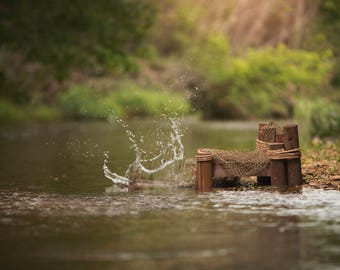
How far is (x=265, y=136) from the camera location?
14.5 m

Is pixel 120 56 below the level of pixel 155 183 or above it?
above

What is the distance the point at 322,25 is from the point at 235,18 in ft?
16.2

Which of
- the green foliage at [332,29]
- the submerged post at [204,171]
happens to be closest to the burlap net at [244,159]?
the submerged post at [204,171]

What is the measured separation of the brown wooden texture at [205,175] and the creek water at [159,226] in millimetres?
226

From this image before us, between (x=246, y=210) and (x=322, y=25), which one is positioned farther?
(x=322, y=25)

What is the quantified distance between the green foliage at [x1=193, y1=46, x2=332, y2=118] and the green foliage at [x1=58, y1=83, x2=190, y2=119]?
2.72 meters

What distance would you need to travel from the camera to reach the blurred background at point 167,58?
34.4 meters

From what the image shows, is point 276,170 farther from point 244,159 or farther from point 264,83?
point 264,83

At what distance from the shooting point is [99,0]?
35500mm

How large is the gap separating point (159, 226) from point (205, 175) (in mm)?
3260

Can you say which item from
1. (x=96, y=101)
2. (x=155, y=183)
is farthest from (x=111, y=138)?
(x=155, y=183)

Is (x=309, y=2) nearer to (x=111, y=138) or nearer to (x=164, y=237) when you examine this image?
(x=111, y=138)

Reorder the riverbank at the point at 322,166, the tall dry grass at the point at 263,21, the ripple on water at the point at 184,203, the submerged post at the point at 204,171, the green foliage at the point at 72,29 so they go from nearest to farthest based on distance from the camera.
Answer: the ripple on water at the point at 184,203, the submerged post at the point at 204,171, the riverbank at the point at 322,166, the green foliage at the point at 72,29, the tall dry grass at the point at 263,21

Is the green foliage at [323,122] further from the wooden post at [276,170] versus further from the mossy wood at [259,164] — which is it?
the wooden post at [276,170]
